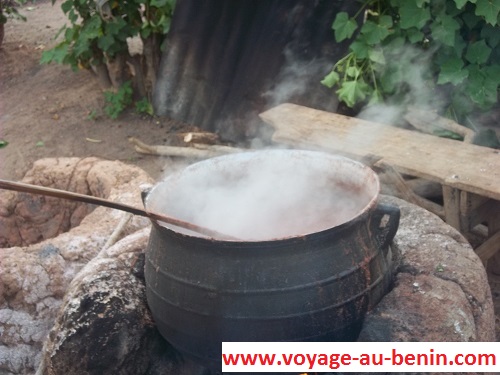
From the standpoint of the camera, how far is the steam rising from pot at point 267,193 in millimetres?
2980

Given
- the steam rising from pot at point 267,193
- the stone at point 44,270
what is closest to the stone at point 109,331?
the steam rising from pot at point 267,193

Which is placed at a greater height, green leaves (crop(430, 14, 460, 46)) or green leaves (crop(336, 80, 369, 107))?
green leaves (crop(430, 14, 460, 46))

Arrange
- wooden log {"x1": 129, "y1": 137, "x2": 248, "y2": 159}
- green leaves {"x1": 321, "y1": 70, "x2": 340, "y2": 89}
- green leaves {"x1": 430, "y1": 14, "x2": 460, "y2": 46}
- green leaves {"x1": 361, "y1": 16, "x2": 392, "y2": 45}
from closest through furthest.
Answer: green leaves {"x1": 430, "y1": 14, "x2": 460, "y2": 46} → green leaves {"x1": 361, "y1": 16, "x2": 392, "y2": 45} → green leaves {"x1": 321, "y1": 70, "x2": 340, "y2": 89} → wooden log {"x1": 129, "y1": 137, "x2": 248, "y2": 159}

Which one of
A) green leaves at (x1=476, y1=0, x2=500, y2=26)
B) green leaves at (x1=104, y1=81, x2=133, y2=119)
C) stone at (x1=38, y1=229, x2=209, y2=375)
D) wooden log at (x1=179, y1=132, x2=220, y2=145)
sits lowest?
green leaves at (x1=104, y1=81, x2=133, y2=119)

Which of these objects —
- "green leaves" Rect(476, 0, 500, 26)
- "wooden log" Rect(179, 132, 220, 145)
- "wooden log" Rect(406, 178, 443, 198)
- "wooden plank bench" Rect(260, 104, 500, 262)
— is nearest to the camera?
"wooden plank bench" Rect(260, 104, 500, 262)

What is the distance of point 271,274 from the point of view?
237 centimetres

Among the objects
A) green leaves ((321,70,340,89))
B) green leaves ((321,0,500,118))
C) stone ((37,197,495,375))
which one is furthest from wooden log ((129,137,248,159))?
stone ((37,197,495,375))

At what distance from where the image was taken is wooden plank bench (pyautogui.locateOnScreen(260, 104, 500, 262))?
3.94 m

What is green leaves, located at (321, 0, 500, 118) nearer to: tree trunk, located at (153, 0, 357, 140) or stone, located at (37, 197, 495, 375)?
tree trunk, located at (153, 0, 357, 140)

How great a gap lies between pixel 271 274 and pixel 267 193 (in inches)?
33.4

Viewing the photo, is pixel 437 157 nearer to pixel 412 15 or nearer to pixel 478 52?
pixel 478 52

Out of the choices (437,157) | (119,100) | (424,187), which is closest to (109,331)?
(437,157)

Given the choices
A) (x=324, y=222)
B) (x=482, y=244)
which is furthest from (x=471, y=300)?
(x=482, y=244)

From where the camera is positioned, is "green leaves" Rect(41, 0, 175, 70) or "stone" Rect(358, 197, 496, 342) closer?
"stone" Rect(358, 197, 496, 342)
